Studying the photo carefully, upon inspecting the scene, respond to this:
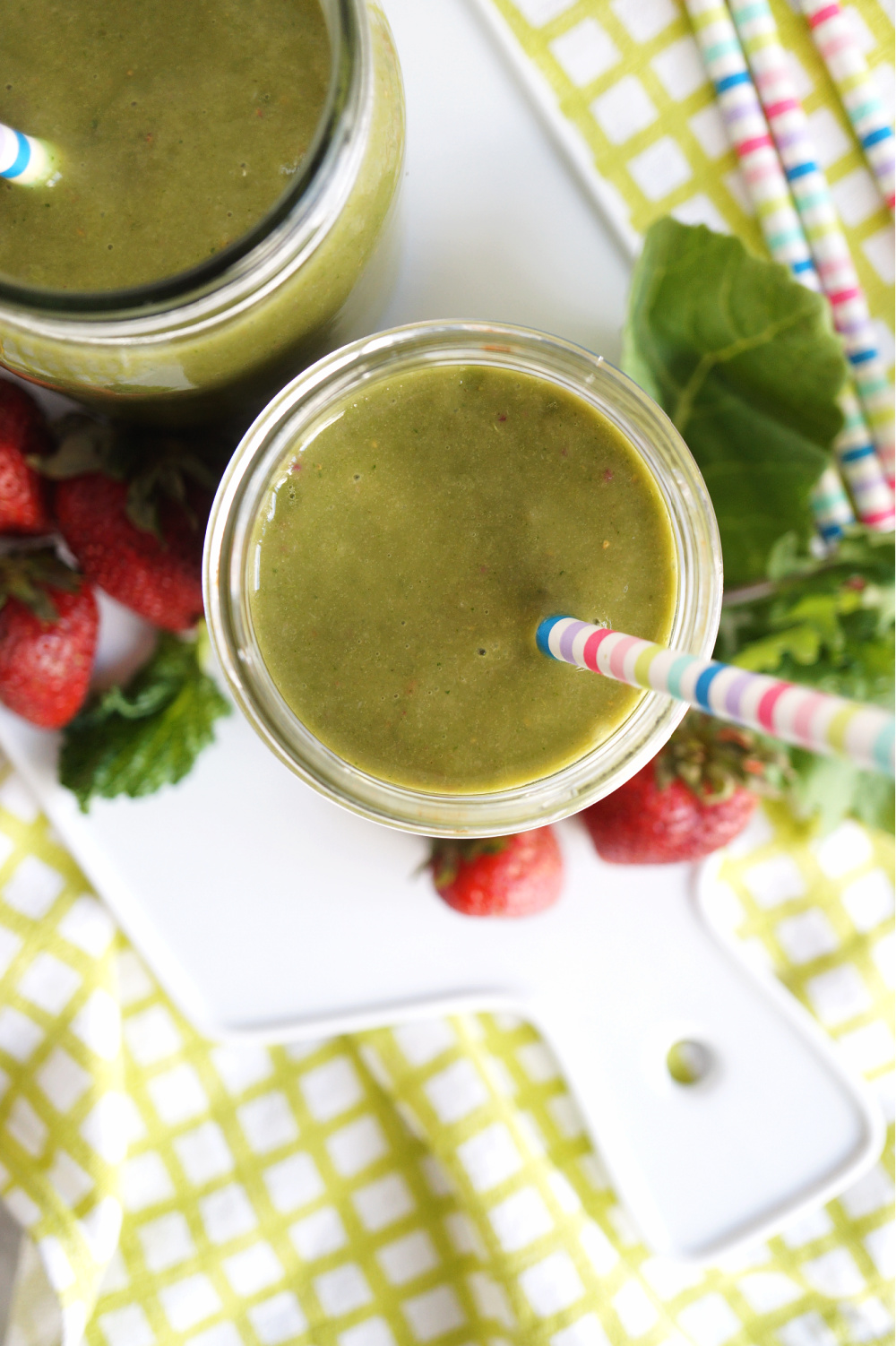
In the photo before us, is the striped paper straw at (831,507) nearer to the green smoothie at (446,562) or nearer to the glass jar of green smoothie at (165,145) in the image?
the green smoothie at (446,562)

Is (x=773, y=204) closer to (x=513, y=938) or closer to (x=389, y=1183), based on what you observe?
(x=513, y=938)

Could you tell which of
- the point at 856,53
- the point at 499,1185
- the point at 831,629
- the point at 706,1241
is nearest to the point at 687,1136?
the point at 706,1241

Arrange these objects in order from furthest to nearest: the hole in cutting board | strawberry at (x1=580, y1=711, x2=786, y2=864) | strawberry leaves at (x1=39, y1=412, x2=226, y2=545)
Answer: the hole in cutting board, strawberry at (x1=580, y1=711, x2=786, y2=864), strawberry leaves at (x1=39, y1=412, x2=226, y2=545)

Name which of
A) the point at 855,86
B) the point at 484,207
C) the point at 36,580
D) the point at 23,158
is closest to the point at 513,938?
the point at 36,580

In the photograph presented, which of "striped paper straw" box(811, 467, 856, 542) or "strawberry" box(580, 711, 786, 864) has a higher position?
"striped paper straw" box(811, 467, 856, 542)

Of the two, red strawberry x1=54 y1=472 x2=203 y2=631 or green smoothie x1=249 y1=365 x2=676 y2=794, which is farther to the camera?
red strawberry x1=54 y1=472 x2=203 y2=631

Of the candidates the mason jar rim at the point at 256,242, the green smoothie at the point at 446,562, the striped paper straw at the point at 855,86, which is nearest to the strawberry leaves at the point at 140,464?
the green smoothie at the point at 446,562

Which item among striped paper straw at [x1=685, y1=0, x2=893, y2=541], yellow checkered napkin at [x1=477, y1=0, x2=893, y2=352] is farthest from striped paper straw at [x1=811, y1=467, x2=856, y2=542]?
yellow checkered napkin at [x1=477, y1=0, x2=893, y2=352]

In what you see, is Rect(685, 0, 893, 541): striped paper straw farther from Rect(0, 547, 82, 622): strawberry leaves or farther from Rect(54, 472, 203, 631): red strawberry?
Rect(0, 547, 82, 622): strawberry leaves

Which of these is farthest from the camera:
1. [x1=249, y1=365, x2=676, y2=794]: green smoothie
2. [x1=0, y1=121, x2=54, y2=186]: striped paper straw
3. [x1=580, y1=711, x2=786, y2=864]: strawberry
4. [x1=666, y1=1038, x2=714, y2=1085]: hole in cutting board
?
[x1=666, y1=1038, x2=714, y2=1085]: hole in cutting board
